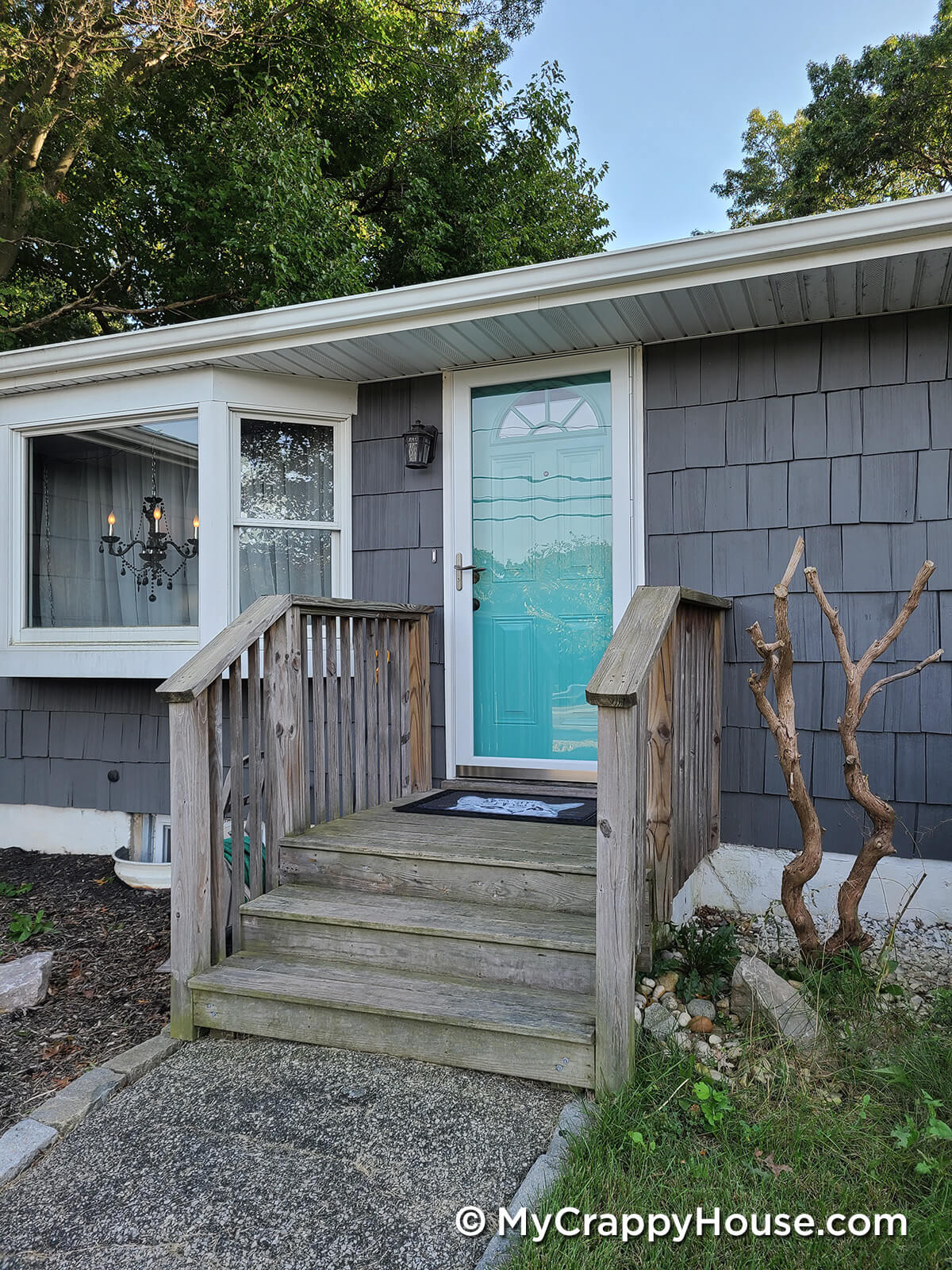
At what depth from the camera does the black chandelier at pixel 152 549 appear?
4203 mm

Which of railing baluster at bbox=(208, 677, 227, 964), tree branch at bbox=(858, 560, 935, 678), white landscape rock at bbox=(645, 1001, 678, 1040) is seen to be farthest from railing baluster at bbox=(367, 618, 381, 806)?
tree branch at bbox=(858, 560, 935, 678)

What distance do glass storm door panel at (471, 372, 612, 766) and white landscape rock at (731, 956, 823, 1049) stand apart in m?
1.44

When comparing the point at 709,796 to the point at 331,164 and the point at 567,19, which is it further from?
the point at 567,19

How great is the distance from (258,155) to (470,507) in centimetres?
522

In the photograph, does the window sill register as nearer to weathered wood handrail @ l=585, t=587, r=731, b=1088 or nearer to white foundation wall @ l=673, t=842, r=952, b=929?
weathered wood handrail @ l=585, t=587, r=731, b=1088

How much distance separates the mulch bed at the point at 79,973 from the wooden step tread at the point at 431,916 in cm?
55

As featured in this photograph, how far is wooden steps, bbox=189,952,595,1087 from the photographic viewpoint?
2096 millimetres

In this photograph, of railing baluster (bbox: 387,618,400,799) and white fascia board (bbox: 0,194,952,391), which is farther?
railing baluster (bbox: 387,618,400,799)

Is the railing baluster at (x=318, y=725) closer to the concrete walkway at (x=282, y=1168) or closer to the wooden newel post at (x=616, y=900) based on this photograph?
the concrete walkway at (x=282, y=1168)

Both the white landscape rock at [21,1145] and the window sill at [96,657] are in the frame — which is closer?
the white landscape rock at [21,1145]

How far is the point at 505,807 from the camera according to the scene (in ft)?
11.2

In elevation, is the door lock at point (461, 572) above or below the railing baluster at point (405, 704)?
above

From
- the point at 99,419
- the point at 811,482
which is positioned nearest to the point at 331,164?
the point at 99,419

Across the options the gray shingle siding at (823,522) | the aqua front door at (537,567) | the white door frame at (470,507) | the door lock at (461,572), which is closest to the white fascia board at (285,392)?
the white door frame at (470,507)
